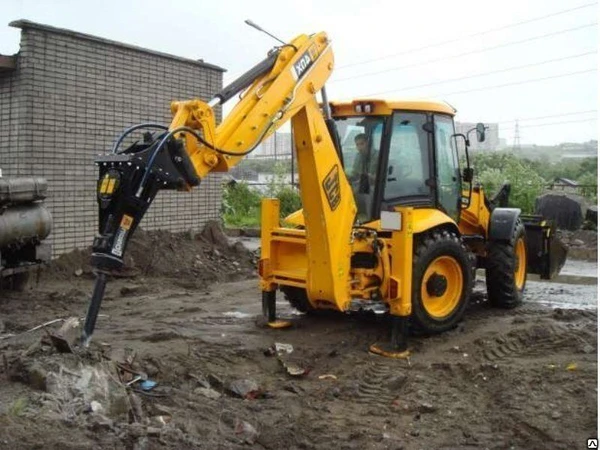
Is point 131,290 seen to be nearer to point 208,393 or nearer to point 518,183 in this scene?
point 208,393

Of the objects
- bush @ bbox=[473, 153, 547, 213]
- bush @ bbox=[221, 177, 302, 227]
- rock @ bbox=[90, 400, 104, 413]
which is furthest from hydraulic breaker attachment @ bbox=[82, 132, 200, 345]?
bush @ bbox=[221, 177, 302, 227]

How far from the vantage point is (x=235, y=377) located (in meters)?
5.53

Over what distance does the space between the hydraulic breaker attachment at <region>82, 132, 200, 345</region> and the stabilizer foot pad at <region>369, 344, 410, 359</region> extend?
8.60ft

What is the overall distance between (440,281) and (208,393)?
9.39ft

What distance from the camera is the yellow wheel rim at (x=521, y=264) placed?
28.4ft

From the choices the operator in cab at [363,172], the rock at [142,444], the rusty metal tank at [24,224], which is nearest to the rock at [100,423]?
the rock at [142,444]

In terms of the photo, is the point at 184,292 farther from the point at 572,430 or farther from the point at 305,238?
the point at 572,430

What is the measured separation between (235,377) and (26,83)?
5831 mm

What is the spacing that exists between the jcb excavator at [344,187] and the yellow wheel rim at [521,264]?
31.0 inches

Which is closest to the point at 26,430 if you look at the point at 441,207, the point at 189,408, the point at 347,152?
the point at 189,408

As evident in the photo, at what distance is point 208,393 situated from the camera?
4.95 m

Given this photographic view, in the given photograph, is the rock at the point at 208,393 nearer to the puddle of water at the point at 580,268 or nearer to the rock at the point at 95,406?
the rock at the point at 95,406

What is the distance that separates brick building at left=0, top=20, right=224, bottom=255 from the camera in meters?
9.33

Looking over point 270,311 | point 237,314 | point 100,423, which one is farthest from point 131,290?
point 100,423
